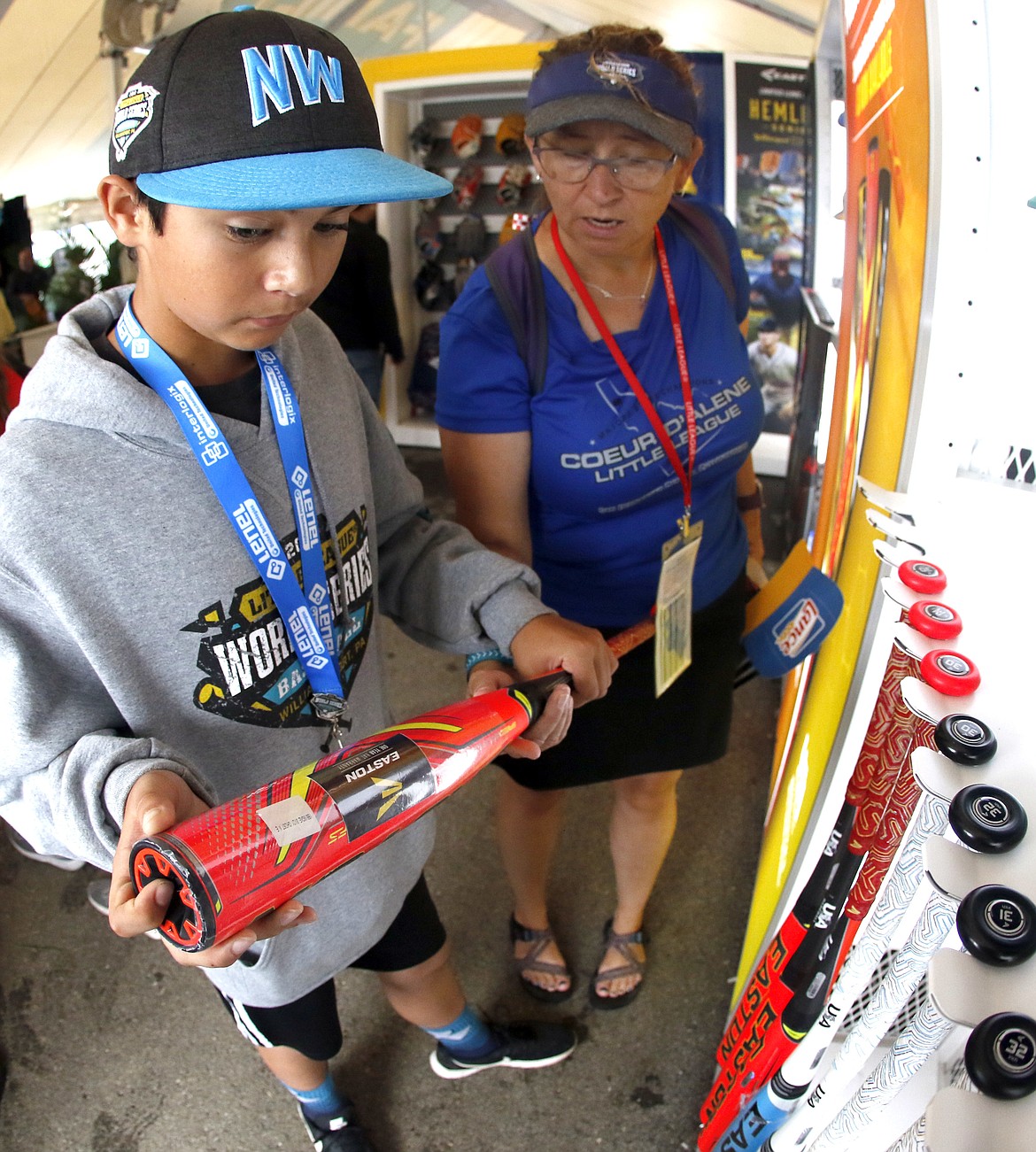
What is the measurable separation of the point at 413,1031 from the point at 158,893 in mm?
1393

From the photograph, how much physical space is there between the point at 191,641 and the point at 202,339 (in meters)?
0.33

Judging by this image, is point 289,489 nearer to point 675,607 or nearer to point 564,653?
point 564,653

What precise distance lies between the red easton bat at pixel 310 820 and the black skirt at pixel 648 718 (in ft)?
1.91

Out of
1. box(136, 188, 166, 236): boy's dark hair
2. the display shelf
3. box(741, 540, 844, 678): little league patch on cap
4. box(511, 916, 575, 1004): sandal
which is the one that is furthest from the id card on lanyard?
the display shelf

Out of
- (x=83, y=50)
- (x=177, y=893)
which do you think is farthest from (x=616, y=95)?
(x=83, y=50)

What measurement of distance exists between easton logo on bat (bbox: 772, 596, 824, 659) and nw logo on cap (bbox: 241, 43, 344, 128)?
3.64 feet

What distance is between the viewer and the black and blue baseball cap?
1195 mm

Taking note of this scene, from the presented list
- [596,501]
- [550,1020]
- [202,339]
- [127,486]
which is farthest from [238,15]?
[550,1020]

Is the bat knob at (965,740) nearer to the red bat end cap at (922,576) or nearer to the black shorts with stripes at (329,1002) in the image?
the red bat end cap at (922,576)

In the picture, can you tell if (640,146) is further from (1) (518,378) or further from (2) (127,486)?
(2) (127,486)

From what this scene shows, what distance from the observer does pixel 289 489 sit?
97 cm

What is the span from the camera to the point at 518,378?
4.23 feet

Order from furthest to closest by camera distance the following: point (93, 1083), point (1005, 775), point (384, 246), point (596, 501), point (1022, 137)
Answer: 1. point (384, 246)
2. point (93, 1083)
3. point (596, 501)
4. point (1022, 137)
5. point (1005, 775)

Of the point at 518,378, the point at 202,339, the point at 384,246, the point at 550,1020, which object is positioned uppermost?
the point at 202,339
